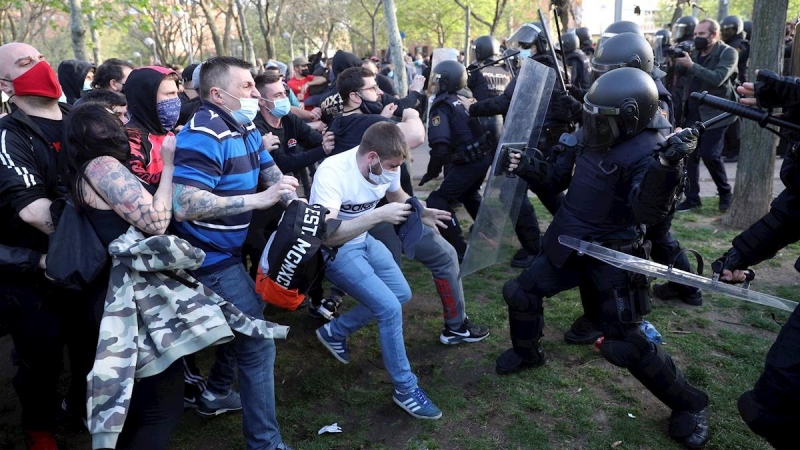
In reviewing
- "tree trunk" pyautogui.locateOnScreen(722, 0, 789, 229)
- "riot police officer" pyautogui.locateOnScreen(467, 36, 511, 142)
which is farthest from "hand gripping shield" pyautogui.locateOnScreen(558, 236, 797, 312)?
"tree trunk" pyautogui.locateOnScreen(722, 0, 789, 229)

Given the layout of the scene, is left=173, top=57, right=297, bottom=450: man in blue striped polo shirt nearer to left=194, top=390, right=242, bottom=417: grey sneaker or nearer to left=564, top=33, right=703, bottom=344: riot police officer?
left=194, top=390, right=242, bottom=417: grey sneaker

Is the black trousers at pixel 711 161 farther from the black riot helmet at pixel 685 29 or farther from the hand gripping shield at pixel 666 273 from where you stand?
the hand gripping shield at pixel 666 273

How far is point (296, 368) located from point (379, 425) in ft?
2.81

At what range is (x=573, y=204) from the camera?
3.34 meters

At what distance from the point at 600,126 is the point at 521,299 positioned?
3.59 feet

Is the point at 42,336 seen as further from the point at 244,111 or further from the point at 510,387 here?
the point at 510,387

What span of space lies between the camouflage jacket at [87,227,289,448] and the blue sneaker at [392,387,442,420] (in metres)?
1.29

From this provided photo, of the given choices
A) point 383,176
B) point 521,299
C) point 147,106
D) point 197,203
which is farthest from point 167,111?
point 521,299

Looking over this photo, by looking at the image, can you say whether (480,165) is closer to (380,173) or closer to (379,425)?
(380,173)

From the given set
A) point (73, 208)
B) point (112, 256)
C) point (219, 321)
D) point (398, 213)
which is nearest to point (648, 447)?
point (398, 213)

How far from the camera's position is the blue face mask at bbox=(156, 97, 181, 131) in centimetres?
328

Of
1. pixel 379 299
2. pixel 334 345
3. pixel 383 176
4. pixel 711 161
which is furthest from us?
pixel 711 161

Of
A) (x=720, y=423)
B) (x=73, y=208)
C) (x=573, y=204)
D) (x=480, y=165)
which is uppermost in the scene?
(x=73, y=208)

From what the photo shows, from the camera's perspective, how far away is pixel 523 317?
12.0 feet
